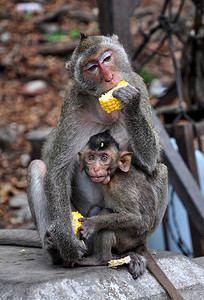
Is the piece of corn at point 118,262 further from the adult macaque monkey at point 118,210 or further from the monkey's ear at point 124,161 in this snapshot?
the monkey's ear at point 124,161

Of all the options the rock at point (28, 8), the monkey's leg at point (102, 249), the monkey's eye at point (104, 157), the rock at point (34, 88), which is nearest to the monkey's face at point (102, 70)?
the monkey's eye at point (104, 157)

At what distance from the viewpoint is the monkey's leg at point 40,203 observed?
→ 326cm

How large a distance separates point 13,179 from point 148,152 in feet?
18.5

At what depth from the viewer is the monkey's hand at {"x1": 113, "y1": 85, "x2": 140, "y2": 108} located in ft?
9.88

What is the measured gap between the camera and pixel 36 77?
11141mm

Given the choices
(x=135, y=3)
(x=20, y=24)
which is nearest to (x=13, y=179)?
(x=135, y=3)

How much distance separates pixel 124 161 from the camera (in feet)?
10.3

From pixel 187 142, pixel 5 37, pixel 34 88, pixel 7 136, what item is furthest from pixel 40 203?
pixel 5 37

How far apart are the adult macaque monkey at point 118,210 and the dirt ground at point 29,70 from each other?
458cm

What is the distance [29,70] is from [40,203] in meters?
8.30

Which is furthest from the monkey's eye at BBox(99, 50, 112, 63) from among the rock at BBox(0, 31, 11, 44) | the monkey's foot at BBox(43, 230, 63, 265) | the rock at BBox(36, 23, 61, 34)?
the rock at BBox(36, 23, 61, 34)

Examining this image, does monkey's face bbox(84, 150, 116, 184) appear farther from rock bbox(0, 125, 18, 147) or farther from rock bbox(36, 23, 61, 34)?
rock bbox(36, 23, 61, 34)

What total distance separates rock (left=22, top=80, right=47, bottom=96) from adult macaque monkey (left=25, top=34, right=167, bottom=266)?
287 inches

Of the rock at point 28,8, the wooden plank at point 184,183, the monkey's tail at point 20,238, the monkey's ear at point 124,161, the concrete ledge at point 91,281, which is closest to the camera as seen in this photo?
the concrete ledge at point 91,281
